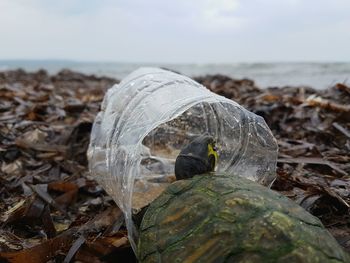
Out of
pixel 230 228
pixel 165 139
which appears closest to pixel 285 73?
pixel 165 139

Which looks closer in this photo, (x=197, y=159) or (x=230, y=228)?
(x=230, y=228)

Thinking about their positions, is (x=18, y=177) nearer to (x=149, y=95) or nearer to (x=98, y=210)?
(x=98, y=210)

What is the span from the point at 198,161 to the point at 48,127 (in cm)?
277

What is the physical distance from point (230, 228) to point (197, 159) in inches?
16.9

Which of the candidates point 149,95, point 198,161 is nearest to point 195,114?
point 149,95

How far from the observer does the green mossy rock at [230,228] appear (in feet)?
3.85

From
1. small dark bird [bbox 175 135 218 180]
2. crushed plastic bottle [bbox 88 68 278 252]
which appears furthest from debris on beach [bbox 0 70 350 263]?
small dark bird [bbox 175 135 218 180]

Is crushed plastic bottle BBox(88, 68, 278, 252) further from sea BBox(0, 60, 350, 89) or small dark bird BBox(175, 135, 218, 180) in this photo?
sea BBox(0, 60, 350, 89)

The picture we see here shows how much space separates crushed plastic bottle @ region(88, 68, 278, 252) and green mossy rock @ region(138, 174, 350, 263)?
→ 1.00 feet

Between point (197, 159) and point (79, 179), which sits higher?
point (197, 159)

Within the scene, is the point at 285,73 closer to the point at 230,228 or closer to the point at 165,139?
the point at 165,139

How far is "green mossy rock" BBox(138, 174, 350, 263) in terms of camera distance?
1.17 meters

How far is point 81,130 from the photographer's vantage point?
12.7ft

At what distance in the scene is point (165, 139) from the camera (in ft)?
9.10
